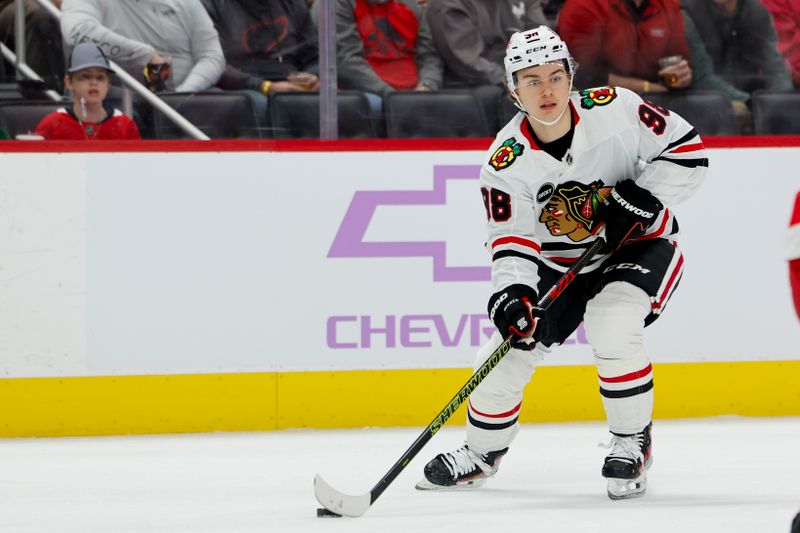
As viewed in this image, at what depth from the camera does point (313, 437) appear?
4098 mm

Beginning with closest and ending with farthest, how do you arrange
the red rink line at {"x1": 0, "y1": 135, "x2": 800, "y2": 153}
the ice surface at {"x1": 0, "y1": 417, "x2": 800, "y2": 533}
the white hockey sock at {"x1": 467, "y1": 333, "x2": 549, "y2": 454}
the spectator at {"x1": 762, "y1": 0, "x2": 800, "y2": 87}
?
the ice surface at {"x1": 0, "y1": 417, "x2": 800, "y2": 533}, the white hockey sock at {"x1": 467, "y1": 333, "x2": 549, "y2": 454}, the red rink line at {"x1": 0, "y1": 135, "x2": 800, "y2": 153}, the spectator at {"x1": 762, "y1": 0, "x2": 800, "y2": 87}

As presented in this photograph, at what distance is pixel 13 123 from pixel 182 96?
52cm

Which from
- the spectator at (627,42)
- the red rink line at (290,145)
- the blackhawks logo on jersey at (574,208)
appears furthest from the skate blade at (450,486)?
the spectator at (627,42)

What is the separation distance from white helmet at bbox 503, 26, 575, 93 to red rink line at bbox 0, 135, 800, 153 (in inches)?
45.0

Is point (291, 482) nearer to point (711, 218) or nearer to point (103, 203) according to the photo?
point (103, 203)

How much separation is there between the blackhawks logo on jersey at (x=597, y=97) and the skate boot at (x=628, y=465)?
77 cm

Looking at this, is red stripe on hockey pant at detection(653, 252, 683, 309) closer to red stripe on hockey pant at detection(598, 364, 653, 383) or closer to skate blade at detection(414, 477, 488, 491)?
red stripe on hockey pant at detection(598, 364, 653, 383)

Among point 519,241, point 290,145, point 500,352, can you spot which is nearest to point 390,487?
point 500,352

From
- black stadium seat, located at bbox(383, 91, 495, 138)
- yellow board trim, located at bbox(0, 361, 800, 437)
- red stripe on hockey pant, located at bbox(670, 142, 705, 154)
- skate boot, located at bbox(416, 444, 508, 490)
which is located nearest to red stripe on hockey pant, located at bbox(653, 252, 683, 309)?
red stripe on hockey pant, located at bbox(670, 142, 705, 154)

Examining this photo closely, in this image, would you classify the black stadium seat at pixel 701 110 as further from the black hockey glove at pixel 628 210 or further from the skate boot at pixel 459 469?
the skate boot at pixel 459 469

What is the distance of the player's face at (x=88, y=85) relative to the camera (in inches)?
164

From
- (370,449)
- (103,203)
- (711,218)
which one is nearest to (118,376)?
(103,203)

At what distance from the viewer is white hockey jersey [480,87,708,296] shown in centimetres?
312

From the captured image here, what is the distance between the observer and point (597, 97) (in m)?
3.23
